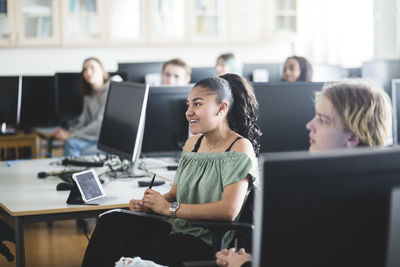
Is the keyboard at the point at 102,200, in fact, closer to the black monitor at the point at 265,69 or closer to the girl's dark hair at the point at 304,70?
the girl's dark hair at the point at 304,70

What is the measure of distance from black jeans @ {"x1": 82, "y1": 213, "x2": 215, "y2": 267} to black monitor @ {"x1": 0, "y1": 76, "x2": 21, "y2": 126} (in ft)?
8.61

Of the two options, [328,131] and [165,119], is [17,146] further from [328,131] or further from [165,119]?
[328,131]

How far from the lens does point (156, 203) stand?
2.19 m


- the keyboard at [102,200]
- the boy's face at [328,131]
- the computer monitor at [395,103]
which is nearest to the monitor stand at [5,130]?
the keyboard at [102,200]

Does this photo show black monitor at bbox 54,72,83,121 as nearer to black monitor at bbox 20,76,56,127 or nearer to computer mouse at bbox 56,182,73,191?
black monitor at bbox 20,76,56,127

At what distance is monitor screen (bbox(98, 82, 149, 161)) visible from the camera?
2727 millimetres

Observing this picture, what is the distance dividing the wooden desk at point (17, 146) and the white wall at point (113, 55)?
2.43m

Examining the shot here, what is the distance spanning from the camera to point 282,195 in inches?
38.3

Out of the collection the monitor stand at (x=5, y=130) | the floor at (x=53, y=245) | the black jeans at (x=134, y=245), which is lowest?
the floor at (x=53, y=245)

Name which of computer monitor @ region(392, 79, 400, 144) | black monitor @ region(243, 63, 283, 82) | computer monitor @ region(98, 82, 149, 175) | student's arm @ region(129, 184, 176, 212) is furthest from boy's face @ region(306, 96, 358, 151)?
black monitor @ region(243, 63, 283, 82)

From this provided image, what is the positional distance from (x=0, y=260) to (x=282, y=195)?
8.93 feet

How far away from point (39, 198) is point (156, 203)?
22.9 inches

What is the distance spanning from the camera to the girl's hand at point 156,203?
216cm

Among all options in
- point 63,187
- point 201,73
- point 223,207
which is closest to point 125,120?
point 63,187
